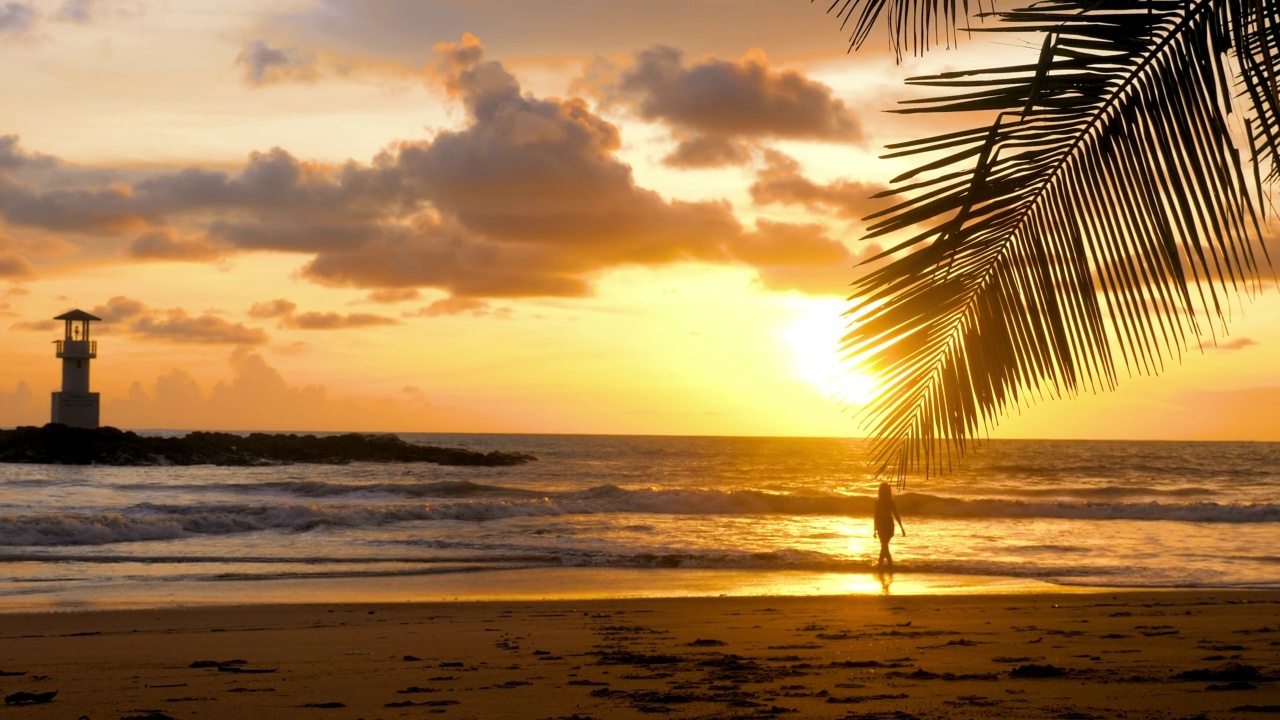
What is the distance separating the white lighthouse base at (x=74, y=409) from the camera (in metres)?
57.4

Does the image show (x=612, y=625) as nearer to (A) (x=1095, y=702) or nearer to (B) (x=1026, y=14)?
(A) (x=1095, y=702)

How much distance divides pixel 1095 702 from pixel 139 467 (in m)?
54.5

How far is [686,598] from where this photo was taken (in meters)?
13.5

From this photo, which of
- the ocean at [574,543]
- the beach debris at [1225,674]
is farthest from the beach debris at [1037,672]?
the ocean at [574,543]


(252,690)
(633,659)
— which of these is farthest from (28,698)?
(633,659)

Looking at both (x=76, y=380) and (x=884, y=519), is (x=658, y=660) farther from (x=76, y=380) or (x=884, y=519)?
(x=76, y=380)

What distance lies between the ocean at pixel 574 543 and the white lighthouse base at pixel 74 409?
15.2 metres

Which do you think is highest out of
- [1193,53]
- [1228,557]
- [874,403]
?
[1193,53]

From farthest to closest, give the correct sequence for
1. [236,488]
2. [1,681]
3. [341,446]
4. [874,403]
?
[341,446] < [236,488] < [1,681] < [874,403]

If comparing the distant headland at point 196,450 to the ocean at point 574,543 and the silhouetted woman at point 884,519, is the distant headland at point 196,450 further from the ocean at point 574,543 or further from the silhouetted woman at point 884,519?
the silhouetted woman at point 884,519

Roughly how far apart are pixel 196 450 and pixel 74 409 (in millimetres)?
6648

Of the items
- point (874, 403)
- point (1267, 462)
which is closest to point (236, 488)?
point (874, 403)

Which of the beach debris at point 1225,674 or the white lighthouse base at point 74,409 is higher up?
the white lighthouse base at point 74,409

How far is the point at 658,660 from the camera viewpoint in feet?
27.5
